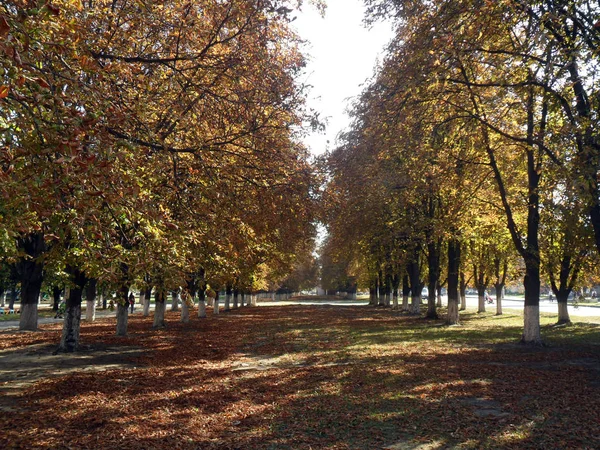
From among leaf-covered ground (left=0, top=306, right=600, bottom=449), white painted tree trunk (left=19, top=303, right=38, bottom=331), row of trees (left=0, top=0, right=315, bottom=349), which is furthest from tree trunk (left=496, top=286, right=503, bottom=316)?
white painted tree trunk (left=19, top=303, right=38, bottom=331)

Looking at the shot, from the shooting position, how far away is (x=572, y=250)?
19438 millimetres

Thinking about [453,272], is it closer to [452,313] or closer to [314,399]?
[452,313]

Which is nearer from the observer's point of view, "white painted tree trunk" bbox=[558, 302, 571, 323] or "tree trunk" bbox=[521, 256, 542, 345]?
"tree trunk" bbox=[521, 256, 542, 345]

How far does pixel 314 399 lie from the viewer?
8.76m

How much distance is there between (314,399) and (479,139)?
37.7ft

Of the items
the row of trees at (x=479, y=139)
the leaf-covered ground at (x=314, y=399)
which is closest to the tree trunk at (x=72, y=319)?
the leaf-covered ground at (x=314, y=399)

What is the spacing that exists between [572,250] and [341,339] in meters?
10.4

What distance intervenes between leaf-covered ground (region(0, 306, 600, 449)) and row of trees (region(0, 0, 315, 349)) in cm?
209

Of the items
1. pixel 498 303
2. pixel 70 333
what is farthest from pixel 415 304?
pixel 70 333

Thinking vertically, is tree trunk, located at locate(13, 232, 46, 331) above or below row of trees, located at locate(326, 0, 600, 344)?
below

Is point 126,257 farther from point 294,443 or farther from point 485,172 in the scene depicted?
point 485,172

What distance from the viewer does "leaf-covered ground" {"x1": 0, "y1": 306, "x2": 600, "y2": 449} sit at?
21.4 ft

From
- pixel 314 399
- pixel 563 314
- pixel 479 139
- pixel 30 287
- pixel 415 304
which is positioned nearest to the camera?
pixel 314 399

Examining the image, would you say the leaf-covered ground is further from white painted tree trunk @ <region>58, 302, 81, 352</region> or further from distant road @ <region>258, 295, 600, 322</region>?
distant road @ <region>258, 295, 600, 322</region>
